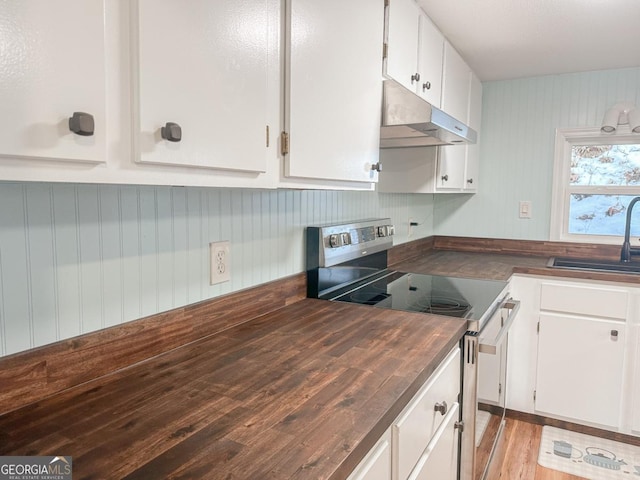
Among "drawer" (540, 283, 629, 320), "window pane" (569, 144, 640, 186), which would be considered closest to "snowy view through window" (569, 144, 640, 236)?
"window pane" (569, 144, 640, 186)

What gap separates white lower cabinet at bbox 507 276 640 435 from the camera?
7.81ft

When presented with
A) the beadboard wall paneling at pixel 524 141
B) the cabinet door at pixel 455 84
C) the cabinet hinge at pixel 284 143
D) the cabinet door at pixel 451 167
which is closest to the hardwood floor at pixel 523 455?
the beadboard wall paneling at pixel 524 141

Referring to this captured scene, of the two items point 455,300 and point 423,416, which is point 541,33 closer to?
point 455,300

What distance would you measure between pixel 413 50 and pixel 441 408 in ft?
4.59

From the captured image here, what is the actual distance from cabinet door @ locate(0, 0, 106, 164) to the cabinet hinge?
0.50 metres

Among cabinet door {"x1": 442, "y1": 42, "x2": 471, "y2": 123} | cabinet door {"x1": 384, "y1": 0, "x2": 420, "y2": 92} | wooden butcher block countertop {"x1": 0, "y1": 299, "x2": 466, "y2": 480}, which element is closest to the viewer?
wooden butcher block countertop {"x1": 0, "y1": 299, "x2": 466, "y2": 480}

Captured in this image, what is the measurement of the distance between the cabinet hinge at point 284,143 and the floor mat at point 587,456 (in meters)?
2.14

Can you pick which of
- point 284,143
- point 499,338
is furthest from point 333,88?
point 499,338

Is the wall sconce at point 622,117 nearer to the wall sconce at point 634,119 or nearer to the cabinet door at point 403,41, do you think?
the wall sconce at point 634,119

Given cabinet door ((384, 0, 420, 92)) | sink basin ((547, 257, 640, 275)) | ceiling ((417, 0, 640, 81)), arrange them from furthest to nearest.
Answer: sink basin ((547, 257, 640, 275))
ceiling ((417, 0, 640, 81))
cabinet door ((384, 0, 420, 92))

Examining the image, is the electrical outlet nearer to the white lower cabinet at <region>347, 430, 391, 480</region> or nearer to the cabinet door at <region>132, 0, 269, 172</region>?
the cabinet door at <region>132, 0, 269, 172</region>

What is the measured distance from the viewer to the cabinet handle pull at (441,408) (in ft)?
3.99

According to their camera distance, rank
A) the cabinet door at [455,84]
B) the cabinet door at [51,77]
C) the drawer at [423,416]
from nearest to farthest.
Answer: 1. the cabinet door at [51,77]
2. the drawer at [423,416]
3. the cabinet door at [455,84]

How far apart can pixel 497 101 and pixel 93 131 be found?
306 cm
